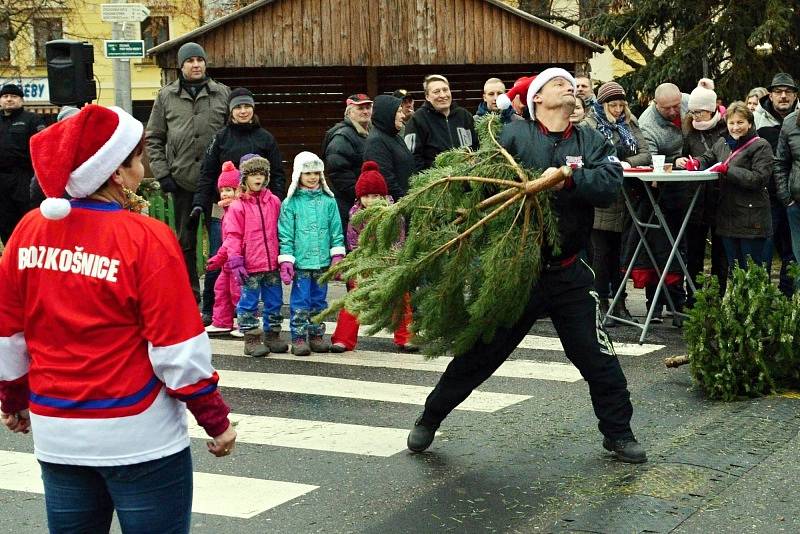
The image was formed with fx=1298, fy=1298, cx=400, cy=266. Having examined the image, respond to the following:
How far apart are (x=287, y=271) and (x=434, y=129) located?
2.21 m

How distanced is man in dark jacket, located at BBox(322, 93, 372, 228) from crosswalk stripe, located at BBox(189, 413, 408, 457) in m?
3.92

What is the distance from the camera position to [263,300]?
9859 millimetres

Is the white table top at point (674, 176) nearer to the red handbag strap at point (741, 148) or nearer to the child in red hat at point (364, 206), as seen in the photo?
the red handbag strap at point (741, 148)

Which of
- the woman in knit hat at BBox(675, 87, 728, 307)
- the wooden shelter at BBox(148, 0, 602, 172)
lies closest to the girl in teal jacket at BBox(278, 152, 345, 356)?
the woman in knit hat at BBox(675, 87, 728, 307)

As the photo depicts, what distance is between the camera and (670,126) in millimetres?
11031

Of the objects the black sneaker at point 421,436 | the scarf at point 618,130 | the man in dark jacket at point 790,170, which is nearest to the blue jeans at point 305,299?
the scarf at point 618,130

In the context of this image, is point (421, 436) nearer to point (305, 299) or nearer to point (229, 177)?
point (305, 299)

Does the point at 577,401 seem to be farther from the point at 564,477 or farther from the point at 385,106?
the point at 385,106

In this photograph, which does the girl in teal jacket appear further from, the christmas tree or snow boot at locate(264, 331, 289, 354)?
the christmas tree

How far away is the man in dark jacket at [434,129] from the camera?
1095 centimetres

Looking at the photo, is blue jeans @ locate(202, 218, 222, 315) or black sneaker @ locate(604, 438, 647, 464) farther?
blue jeans @ locate(202, 218, 222, 315)

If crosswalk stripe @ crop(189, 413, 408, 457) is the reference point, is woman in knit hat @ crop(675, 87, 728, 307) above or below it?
above

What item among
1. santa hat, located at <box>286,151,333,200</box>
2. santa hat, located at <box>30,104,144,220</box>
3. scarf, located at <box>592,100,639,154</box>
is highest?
santa hat, located at <box>30,104,144,220</box>

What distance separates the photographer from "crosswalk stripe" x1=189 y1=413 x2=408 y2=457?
6895 mm
